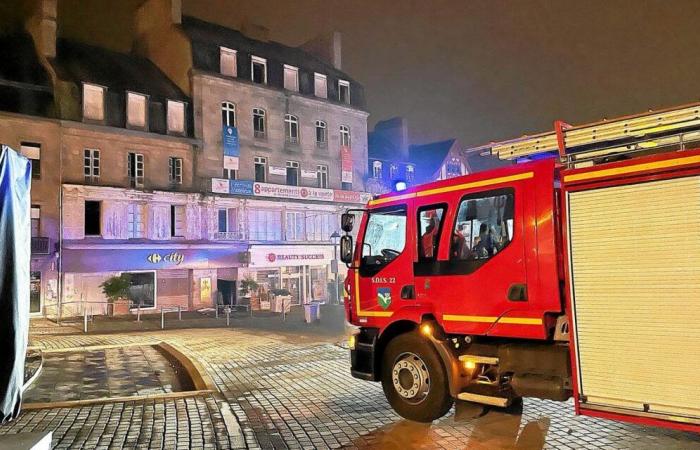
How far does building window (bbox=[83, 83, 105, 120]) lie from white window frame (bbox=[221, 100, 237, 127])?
6669 millimetres

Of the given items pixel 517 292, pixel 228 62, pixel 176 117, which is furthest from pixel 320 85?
pixel 517 292

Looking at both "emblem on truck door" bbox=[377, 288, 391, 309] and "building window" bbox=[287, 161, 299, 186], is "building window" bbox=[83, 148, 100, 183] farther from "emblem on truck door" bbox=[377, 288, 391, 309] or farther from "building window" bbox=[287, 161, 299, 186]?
"emblem on truck door" bbox=[377, 288, 391, 309]

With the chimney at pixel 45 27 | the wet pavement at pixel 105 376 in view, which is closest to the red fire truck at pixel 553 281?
the wet pavement at pixel 105 376

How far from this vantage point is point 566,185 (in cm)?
559

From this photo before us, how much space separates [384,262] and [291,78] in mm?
30010

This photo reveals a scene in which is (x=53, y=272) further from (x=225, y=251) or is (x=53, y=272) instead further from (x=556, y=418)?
(x=556, y=418)

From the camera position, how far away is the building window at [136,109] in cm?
2864

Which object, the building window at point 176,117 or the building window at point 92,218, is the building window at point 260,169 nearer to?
the building window at point 176,117

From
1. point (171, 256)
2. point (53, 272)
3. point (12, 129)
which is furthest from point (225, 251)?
point (12, 129)

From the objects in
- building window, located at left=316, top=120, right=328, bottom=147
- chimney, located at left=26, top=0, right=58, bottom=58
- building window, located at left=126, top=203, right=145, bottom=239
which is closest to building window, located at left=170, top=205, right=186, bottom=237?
building window, located at left=126, top=203, right=145, bottom=239

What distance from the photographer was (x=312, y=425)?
676 centimetres

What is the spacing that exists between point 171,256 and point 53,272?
5806 mm

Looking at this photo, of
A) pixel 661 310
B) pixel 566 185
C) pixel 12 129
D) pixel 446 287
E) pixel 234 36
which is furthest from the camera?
pixel 234 36

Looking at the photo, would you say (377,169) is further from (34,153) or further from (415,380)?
(415,380)
